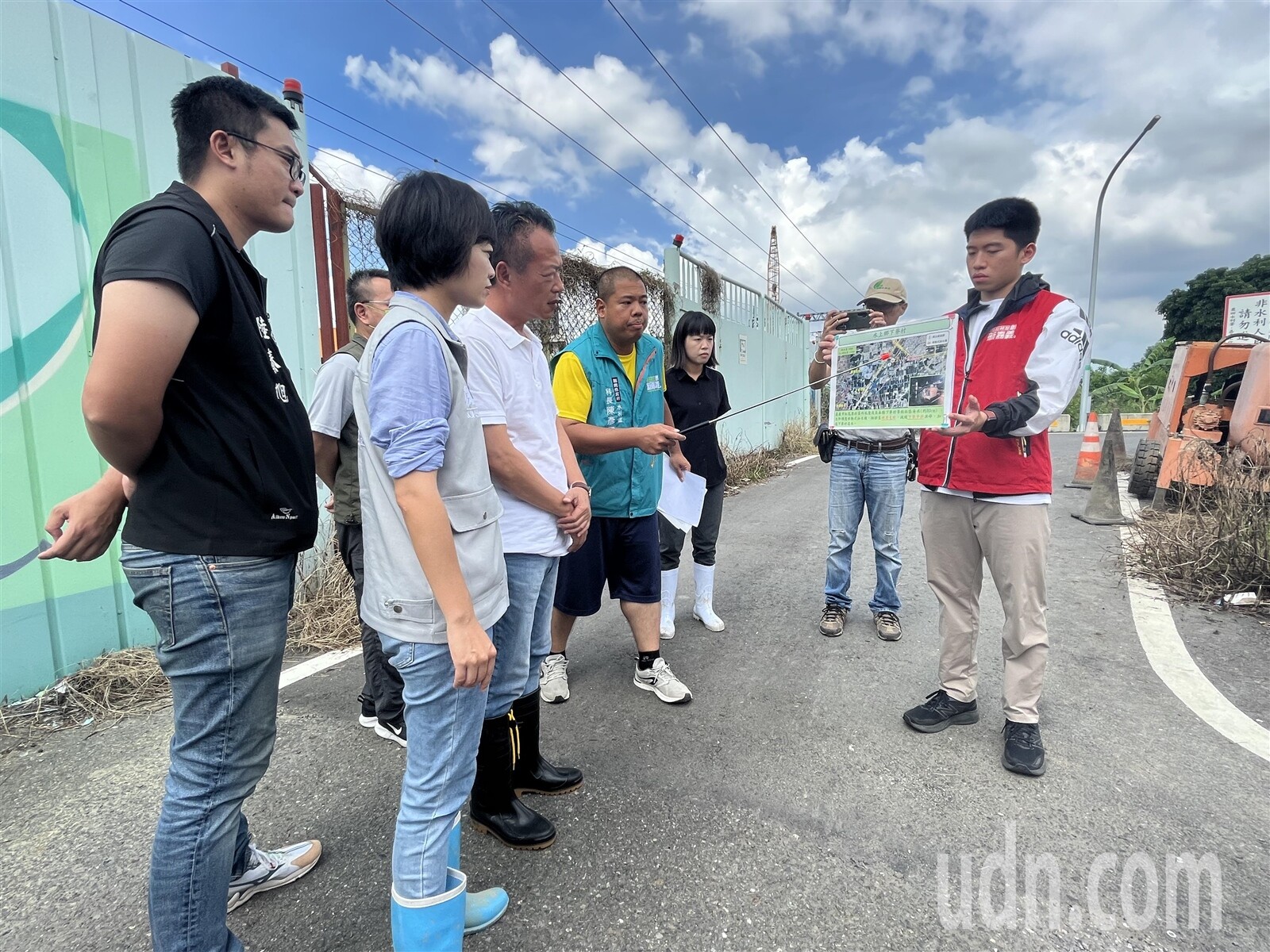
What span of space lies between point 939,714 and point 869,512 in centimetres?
147

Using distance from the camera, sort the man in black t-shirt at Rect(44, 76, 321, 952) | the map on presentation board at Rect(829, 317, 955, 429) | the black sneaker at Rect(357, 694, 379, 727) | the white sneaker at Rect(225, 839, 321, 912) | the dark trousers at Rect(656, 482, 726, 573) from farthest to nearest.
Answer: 1. the dark trousers at Rect(656, 482, 726, 573)
2. the black sneaker at Rect(357, 694, 379, 727)
3. the map on presentation board at Rect(829, 317, 955, 429)
4. the white sneaker at Rect(225, 839, 321, 912)
5. the man in black t-shirt at Rect(44, 76, 321, 952)

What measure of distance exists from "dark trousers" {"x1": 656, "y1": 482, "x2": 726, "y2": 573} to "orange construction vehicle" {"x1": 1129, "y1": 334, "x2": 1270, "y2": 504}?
12.8 ft

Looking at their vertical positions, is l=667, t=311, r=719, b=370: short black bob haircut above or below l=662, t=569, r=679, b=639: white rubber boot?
above

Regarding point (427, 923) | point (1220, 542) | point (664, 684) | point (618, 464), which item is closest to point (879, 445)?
point (618, 464)

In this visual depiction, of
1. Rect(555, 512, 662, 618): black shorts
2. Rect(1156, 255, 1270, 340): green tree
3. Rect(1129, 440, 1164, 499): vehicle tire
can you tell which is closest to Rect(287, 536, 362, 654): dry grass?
Rect(555, 512, 662, 618): black shorts

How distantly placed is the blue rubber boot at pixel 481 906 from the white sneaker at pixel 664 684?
129cm

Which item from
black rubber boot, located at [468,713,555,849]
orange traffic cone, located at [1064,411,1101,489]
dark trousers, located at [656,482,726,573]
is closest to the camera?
black rubber boot, located at [468,713,555,849]

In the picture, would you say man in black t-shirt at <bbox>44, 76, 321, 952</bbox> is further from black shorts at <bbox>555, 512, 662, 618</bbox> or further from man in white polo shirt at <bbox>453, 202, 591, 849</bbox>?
black shorts at <bbox>555, 512, 662, 618</bbox>

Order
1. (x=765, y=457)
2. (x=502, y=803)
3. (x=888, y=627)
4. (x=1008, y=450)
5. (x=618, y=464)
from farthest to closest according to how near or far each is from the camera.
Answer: (x=765, y=457) → (x=888, y=627) → (x=618, y=464) → (x=1008, y=450) → (x=502, y=803)

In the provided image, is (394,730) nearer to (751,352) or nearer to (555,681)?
(555,681)

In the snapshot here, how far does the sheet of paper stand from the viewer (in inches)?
134

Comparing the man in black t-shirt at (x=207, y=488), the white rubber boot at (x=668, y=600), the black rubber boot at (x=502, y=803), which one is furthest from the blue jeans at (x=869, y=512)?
the man in black t-shirt at (x=207, y=488)

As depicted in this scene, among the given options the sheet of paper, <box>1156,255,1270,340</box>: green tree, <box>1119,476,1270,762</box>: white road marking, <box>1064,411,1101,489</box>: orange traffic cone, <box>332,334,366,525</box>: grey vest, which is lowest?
<box>1119,476,1270,762</box>: white road marking

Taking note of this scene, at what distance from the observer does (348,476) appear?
2.58 m
